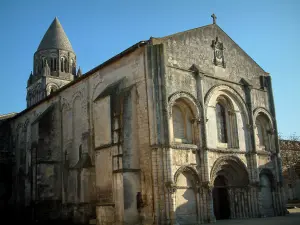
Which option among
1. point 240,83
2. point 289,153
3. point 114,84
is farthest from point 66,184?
point 289,153

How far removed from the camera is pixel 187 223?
17.8m

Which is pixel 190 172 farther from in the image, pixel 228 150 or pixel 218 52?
pixel 218 52

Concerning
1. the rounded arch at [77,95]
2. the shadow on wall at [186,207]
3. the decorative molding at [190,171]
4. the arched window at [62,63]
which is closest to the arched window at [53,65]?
the arched window at [62,63]

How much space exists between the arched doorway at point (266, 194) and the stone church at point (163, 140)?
0.21 feet

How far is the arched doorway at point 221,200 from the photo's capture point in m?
21.1

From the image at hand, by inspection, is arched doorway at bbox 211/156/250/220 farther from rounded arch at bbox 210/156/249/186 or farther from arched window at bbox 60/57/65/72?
arched window at bbox 60/57/65/72

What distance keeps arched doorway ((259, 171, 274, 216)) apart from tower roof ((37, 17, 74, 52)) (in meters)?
34.5

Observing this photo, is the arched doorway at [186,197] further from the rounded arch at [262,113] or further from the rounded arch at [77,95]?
the rounded arch at [77,95]

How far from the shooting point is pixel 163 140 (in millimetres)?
17391

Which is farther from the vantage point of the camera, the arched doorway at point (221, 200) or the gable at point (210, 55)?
the arched doorway at point (221, 200)

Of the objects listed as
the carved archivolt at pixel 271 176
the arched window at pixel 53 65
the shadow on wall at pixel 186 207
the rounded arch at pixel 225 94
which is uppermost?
the arched window at pixel 53 65

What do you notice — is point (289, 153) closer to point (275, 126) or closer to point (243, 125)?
point (275, 126)

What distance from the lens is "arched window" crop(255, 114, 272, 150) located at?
23812 mm

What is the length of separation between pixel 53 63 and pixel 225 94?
32.7 metres
